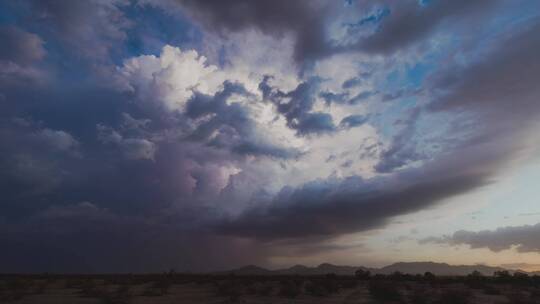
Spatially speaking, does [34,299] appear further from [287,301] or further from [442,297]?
[442,297]

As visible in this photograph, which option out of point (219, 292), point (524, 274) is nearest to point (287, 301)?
point (219, 292)

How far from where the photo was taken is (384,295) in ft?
101

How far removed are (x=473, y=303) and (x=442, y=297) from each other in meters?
2.17

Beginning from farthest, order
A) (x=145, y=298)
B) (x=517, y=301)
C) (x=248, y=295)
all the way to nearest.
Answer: (x=248, y=295) → (x=145, y=298) → (x=517, y=301)

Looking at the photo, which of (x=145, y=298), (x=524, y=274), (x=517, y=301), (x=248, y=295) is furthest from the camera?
(x=524, y=274)

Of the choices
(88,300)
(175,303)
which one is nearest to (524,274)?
(175,303)

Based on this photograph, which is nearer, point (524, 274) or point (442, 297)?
point (442, 297)

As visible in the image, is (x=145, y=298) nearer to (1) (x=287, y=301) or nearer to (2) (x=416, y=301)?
(1) (x=287, y=301)

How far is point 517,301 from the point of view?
27625 millimetres

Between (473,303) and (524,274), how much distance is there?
1302 inches

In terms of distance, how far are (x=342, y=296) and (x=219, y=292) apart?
9.53 m

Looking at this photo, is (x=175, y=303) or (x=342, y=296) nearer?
(x=175, y=303)

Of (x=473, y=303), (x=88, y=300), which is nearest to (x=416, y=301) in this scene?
(x=473, y=303)

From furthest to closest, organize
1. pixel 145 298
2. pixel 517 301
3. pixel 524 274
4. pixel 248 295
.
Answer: pixel 524 274, pixel 248 295, pixel 145 298, pixel 517 301
